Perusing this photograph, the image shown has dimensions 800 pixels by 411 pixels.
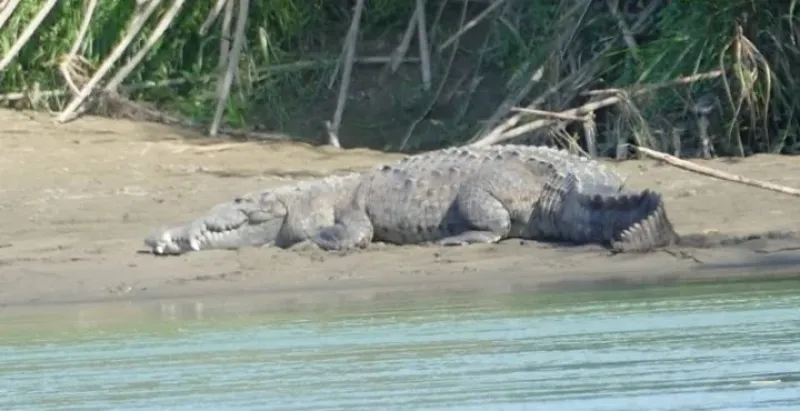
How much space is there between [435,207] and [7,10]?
4.68 metres

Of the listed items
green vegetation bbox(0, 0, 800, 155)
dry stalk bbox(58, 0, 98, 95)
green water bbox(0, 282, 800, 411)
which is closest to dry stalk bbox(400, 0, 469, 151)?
green vegetation bbox(0, 0, 800, 155)

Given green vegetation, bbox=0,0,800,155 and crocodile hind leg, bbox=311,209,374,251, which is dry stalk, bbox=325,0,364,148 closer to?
green vegetation, bbox=0,0,800,155

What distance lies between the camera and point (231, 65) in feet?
43.9

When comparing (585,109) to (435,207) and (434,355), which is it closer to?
(435,207)

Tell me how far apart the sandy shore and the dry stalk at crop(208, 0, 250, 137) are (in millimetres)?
387

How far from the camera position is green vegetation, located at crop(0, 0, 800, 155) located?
39.0 feet

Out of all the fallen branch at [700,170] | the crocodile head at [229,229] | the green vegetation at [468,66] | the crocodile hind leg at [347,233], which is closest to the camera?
the fallen branch at [700,170]

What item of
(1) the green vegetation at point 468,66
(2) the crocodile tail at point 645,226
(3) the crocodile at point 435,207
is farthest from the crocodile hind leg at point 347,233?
(1) the green vegetation at point 468,66

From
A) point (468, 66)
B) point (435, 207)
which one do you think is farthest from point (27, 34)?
point (435, 207)

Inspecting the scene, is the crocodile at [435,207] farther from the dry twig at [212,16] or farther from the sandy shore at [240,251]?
the dry twig at [212,16]

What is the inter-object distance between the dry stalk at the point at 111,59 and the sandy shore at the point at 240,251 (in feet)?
1.48

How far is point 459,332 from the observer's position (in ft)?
22.6

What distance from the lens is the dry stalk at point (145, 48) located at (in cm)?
1354

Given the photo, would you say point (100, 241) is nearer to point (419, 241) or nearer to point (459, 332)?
point (419, 241)
